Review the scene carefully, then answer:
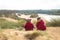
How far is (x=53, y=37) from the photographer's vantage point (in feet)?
66.4

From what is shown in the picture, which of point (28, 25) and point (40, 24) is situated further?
point (40, 24)

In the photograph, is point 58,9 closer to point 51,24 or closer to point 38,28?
point 51,24

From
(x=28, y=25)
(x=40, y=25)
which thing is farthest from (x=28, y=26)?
(x=40, y=25)

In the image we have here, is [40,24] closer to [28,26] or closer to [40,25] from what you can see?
[40,25]

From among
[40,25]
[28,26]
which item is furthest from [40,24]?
[28,26]

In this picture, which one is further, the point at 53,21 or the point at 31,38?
the point at 53,21

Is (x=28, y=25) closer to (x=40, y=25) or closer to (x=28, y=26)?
(x=28, y=26)

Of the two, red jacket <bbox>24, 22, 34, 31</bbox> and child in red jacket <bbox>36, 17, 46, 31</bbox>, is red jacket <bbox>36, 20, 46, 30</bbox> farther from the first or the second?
red jacket <bbox>24, 22, 34, 31</bbox>

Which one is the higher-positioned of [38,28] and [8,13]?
[38,28]

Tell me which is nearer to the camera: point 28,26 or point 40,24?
point 28,26

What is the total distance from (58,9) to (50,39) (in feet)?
55.3

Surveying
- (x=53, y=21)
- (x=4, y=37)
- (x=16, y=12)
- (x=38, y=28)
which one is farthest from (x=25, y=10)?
(x=4, y=37)

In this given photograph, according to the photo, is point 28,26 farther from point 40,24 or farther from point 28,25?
point 40,24

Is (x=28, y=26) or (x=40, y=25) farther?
(x=40, y=25)
